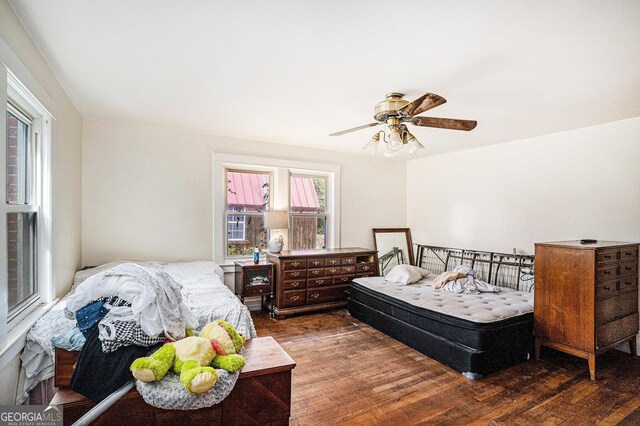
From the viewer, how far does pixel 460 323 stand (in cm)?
281

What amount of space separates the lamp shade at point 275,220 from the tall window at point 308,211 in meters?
0.47

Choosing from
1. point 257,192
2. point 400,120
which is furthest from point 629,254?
point 257,192

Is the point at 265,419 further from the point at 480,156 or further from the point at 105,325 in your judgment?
the point at 480,156

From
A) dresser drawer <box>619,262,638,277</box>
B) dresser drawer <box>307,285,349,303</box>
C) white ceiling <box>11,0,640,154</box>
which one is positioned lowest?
dresser drawer <box>307,285,349,303</box>

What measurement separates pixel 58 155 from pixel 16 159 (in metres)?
0.56

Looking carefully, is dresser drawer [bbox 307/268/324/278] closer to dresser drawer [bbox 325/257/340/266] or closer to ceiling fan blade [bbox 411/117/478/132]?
dresser drawer [bbox 325/257/340/266]

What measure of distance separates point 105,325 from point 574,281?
3460 millimetres

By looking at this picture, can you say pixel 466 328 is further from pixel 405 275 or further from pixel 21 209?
pixel 21 209

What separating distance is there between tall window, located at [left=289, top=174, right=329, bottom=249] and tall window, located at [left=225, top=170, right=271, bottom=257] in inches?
17.4

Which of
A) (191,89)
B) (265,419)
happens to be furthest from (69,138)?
(265,419)

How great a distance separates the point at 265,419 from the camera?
5.04ft

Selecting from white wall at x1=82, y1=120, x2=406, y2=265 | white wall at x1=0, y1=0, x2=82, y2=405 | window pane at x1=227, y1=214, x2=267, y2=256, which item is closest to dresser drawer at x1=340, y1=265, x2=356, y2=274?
window pane at x1=227, y1=214, x2=267, y2=256

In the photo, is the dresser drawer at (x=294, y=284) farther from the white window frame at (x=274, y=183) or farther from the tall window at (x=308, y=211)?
the white window frame at (x=274, y=183)

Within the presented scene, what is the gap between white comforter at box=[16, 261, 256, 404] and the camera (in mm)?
1782
